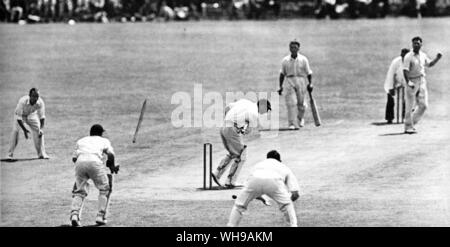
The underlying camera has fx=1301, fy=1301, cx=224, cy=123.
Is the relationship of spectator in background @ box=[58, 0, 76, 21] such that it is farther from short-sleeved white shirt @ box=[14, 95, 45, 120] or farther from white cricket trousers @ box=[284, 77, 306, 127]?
short-sleeved white shirt @ box=[14, 95, 45, 120]

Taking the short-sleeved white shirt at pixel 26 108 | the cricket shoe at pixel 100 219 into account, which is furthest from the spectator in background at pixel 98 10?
the cricket shoe at pixel 100 219

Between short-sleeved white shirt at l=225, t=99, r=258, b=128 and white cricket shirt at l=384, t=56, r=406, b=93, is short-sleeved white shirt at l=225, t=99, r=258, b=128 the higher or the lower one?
the higher one

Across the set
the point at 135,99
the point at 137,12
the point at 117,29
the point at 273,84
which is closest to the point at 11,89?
the point at 135,99

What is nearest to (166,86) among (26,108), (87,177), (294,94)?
(294,94)

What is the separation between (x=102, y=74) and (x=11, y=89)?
5263mm

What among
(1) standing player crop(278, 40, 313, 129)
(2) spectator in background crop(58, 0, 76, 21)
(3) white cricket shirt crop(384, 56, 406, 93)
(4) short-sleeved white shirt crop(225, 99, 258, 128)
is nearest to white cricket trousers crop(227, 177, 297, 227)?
(4) short-sleeved white shirt crop(225, 99, 258, 128)

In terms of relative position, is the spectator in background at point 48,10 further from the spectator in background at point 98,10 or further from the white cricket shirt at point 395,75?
the white cricket shirt at point 395,75

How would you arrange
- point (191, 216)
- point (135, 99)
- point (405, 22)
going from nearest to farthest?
point (191, 216), point (135, 99), point (405, 22)

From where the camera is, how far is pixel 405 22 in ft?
212

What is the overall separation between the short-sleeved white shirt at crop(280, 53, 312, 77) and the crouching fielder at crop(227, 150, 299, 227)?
47.1 feet

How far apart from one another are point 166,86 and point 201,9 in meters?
22.2

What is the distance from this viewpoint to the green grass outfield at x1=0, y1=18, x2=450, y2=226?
26000 millimetres

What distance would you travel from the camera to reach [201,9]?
70.2m
